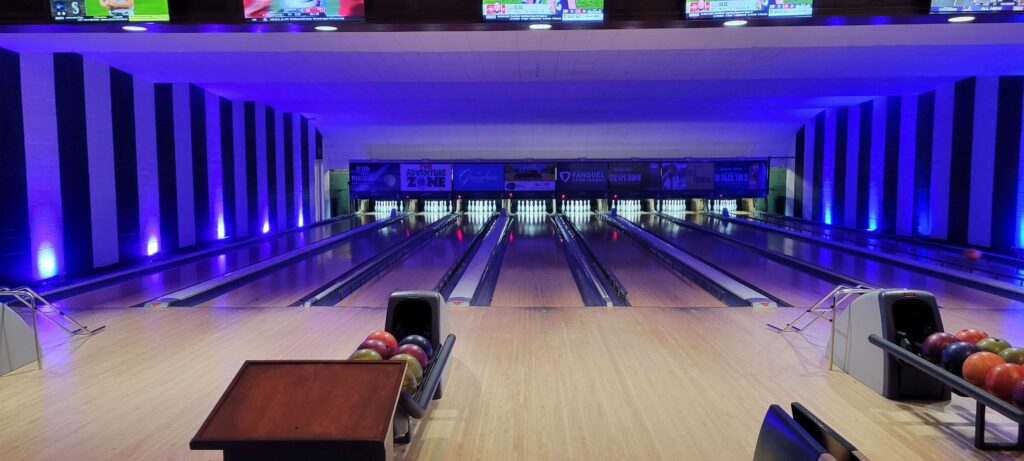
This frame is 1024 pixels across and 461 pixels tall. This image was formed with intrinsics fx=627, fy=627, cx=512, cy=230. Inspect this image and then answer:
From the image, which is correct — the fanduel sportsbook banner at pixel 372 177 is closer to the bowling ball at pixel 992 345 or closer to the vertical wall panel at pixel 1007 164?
the vertical wall panel at pixel 1007 164

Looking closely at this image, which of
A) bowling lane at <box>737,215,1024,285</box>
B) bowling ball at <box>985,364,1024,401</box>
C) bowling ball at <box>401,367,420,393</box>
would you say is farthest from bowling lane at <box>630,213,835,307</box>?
bowling ball at <box>401,367,420,393</box>

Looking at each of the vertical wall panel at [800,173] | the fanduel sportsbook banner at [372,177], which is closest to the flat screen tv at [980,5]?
the vertical wall panel at [800,173]

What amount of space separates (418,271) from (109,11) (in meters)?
4.12

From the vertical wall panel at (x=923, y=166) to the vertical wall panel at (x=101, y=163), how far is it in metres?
10.9

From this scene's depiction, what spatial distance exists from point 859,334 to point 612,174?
12.2 metres

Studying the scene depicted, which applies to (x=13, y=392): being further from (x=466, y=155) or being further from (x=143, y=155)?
(x=466, y=155)

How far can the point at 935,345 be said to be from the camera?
2.85 meters

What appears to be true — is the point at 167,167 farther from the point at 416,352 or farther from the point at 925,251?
the point at 925,251

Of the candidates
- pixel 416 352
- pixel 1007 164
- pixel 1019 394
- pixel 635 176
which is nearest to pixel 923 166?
pixel 1007 164

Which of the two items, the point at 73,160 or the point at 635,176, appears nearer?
the point at 73,160

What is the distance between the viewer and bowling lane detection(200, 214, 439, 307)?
550 centimetres

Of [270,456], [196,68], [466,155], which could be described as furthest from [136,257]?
[466,155]

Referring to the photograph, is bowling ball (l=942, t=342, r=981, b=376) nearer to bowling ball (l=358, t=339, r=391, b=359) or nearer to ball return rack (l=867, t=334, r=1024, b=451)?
ball return rack (l=867, t=334, r=1024, b=451)

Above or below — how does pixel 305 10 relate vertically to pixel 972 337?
above
